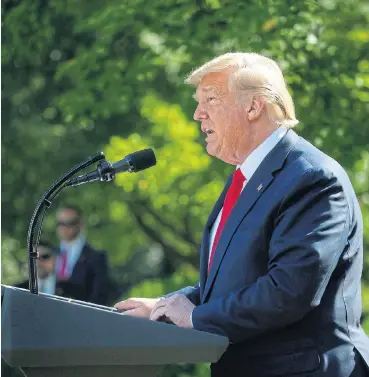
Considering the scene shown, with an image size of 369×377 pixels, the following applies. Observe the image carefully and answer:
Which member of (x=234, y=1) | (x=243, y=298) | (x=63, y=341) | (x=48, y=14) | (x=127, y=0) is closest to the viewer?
(x=63, y=341)

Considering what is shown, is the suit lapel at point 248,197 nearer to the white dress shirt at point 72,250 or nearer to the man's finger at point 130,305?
the man's finger at point 130,305

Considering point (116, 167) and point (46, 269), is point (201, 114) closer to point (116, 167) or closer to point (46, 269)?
point (116, 167)

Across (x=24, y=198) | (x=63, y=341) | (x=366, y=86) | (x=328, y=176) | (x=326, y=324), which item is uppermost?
(x=328, y=176)

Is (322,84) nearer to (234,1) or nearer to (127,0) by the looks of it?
(234,1)

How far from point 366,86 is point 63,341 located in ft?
16.8

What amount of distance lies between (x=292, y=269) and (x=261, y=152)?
488 mm

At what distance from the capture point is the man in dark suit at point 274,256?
2.67 metres

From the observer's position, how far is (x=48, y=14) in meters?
8.78

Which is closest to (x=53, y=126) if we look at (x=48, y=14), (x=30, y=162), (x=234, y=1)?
(x=30, y=162)

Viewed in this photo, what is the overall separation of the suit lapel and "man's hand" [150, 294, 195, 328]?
0.13 meters

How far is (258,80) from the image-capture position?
9.88 feet

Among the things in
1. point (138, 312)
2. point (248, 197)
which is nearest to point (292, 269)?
point (248, 197)

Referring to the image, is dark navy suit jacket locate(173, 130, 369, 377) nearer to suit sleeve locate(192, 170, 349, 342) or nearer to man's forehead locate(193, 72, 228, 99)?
suit sleeve locate(192, 170, 349, 342)

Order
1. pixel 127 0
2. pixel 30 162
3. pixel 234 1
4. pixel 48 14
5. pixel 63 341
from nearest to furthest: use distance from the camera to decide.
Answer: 1. pixel 63 341
2. pixel 234 1
3. pixel 127 0
4. pixel 48 14
5. pixel 30 162
